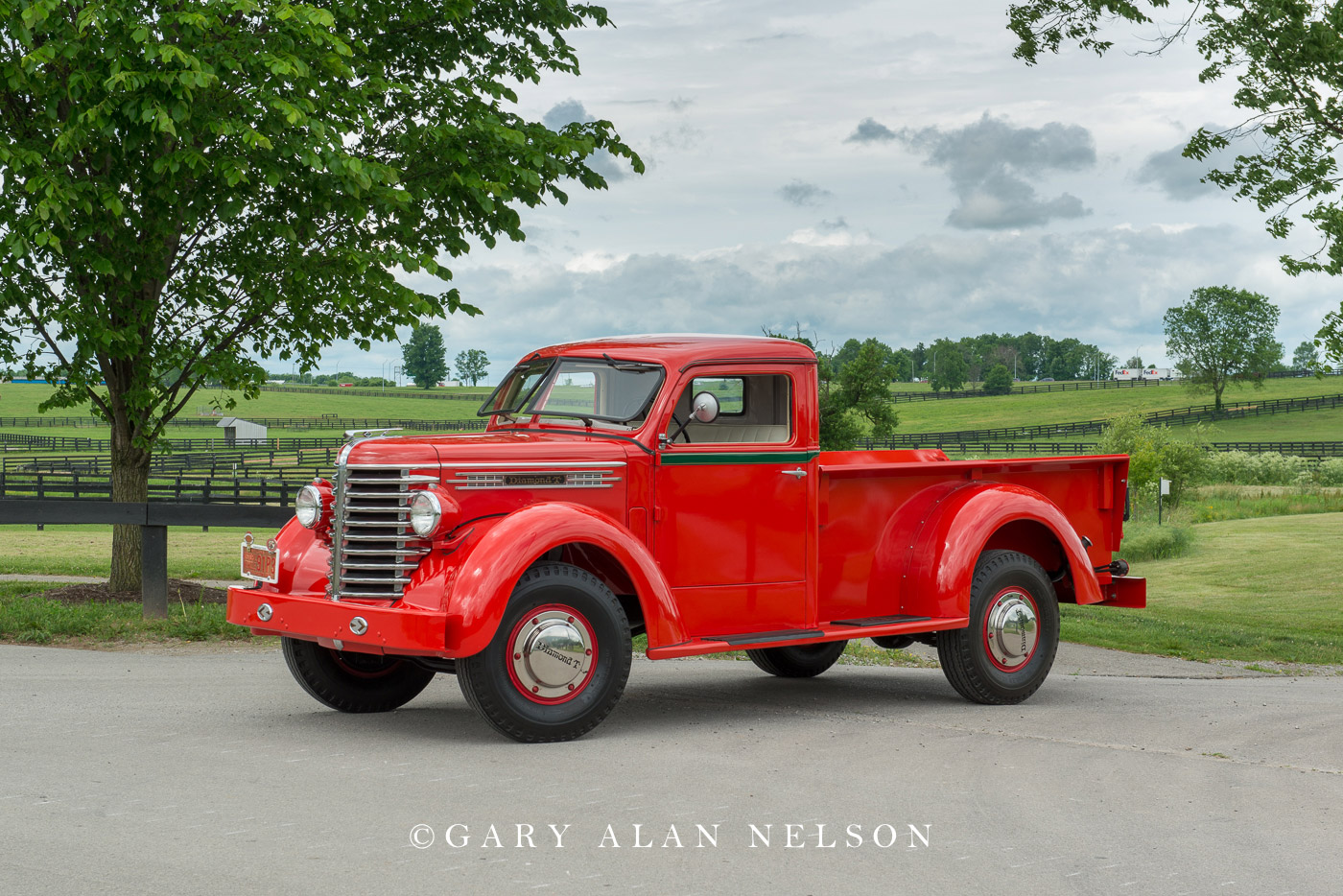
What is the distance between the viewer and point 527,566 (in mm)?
6812

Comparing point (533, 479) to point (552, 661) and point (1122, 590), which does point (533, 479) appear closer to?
point (552, 661)

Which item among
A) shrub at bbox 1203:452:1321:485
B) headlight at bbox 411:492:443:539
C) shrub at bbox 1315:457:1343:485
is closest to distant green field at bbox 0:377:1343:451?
shrub at bbox 1203:452:1321:485

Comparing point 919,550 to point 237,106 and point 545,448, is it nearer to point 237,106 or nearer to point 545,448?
point 545,448

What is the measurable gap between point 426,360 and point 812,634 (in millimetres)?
120690

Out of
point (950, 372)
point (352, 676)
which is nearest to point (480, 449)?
point (352, 676)

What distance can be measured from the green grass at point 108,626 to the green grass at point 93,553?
632cm

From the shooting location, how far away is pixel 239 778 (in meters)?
6.09

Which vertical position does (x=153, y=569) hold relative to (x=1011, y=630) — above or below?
above

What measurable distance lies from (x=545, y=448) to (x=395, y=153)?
8.91 m

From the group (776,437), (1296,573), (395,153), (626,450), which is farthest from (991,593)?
(1296,573)

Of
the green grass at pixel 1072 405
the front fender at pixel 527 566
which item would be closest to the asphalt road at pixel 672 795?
the front fender at pixel 527 566

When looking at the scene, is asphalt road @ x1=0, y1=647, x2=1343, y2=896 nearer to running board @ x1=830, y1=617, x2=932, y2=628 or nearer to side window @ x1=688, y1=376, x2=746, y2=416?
running board @ x1=830, y1=617, x2=932, y2=628

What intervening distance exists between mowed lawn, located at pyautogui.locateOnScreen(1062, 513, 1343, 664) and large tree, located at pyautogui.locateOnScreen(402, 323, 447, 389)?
9019 centimetres

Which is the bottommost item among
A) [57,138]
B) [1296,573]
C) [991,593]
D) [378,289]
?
[1296,573]
